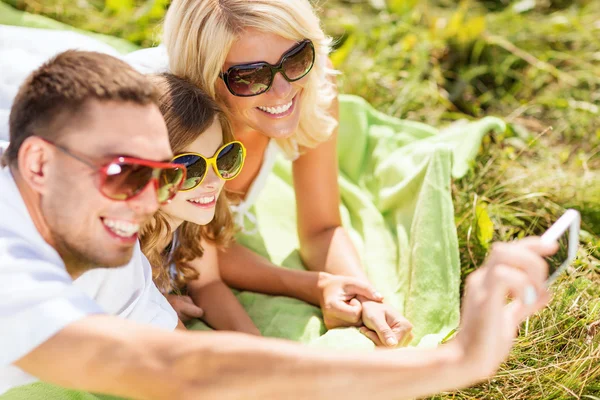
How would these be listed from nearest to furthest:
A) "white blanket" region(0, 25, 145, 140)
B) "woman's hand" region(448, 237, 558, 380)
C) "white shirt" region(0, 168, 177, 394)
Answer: "woman's hand" region(448, 237, 558, 380), "white shirt" region(0, 168, 177, 394), "white blanket" region(0, 25, 145, 140)

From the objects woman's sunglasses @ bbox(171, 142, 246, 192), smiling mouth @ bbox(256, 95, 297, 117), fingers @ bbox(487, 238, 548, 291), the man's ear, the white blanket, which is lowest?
smiling mouth @ bbox(256, 95, 297, 117)

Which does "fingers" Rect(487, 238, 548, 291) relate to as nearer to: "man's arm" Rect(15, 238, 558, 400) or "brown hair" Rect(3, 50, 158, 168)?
"man's arm" Rect(15, 238, 558, 400)

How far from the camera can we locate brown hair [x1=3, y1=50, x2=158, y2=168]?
1.58 m

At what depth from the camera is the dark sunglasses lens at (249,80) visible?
7.88ft

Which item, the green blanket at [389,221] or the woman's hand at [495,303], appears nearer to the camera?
the woman's hand at [495,303]

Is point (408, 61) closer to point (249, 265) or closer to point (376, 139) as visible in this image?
point (376, 139)

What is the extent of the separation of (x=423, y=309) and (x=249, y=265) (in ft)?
2.42

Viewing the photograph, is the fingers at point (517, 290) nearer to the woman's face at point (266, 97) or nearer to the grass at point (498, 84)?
the grass at point (498, 84)

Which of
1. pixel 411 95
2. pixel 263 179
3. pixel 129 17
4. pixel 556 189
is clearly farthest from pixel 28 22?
pixel 556 189

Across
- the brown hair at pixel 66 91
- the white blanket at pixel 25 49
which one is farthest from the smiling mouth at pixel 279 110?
the brown hair at pixel 66 91

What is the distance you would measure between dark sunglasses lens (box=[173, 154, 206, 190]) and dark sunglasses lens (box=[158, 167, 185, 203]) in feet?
1.14

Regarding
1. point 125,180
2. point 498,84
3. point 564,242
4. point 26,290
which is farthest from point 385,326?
point 498,84

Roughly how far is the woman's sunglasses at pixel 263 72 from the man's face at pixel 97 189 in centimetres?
75

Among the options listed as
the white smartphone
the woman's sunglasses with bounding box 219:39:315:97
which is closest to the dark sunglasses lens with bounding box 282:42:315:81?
the woman's sunglasses with bounding box 219:39:315:97
